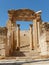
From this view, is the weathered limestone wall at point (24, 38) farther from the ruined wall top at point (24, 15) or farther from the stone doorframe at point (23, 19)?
the ruined wall top at point (24, 15)

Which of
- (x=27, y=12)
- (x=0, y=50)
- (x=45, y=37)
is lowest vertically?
(x=0, y=50)

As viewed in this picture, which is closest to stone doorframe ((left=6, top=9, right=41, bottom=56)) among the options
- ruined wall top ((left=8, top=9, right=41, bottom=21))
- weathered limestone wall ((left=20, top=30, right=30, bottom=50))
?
ruined wall top ((left=8, top=9, right=41, bottom=21))

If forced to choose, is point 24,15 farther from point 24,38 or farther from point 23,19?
point 24,38

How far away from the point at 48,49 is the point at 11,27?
11488 mm

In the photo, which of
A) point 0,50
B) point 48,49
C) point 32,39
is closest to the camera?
point 48,49

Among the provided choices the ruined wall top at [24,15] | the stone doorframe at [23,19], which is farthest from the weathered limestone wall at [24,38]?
the ruined wall top at [24,15]

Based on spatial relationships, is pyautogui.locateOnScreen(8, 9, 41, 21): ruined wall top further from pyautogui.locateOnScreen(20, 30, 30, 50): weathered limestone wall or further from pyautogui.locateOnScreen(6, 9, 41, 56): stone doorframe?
pyautogui.locateOnScreen(20, 30, 30, 50): weathered limestone wall

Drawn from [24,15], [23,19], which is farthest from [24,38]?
[24,15]

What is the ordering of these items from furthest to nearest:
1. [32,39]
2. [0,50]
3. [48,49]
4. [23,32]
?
[23,32], [32,39], [0,50], [48,49]

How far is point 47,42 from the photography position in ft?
42.9

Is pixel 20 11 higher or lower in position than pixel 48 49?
higher

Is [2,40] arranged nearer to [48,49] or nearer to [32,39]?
[48,49]

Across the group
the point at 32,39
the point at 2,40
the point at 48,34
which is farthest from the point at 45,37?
the point at 32,39

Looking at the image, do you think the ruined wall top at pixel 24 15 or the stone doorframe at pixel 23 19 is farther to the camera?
the ruined wall top at pixel 24 15
